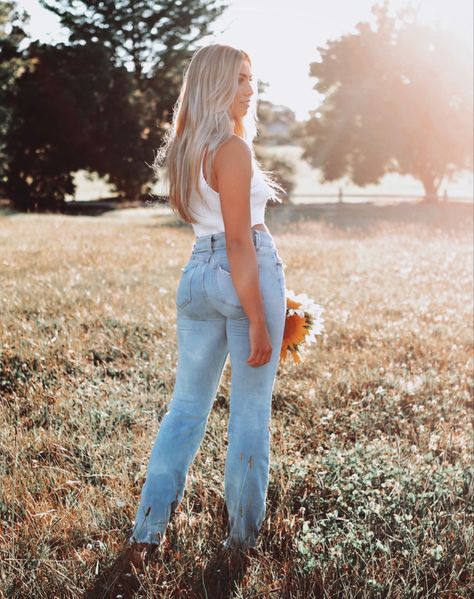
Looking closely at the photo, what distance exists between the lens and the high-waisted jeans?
9.06 feet

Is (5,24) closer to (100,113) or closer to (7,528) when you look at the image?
→ (100,113)

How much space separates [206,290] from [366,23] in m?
46.0

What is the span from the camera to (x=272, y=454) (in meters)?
3.97

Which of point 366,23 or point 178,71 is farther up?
point 366,23

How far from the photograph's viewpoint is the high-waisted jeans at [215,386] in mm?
2762

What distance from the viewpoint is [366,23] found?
4388 centimetres

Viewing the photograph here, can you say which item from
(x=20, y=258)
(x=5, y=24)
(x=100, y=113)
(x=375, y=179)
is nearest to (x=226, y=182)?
(x=20, y=258)

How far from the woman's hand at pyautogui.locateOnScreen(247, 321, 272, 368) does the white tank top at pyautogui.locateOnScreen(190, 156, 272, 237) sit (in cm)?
42

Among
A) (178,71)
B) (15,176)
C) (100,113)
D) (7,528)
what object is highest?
(178,71)

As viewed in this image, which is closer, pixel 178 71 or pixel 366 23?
pixel 178 71

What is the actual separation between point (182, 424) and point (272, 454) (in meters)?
1.17

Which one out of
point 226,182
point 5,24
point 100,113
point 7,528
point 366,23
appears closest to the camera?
point 226,182

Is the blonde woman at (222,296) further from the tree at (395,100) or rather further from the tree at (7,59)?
the tree at (395,100)

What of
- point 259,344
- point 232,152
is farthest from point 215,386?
point 232,152
